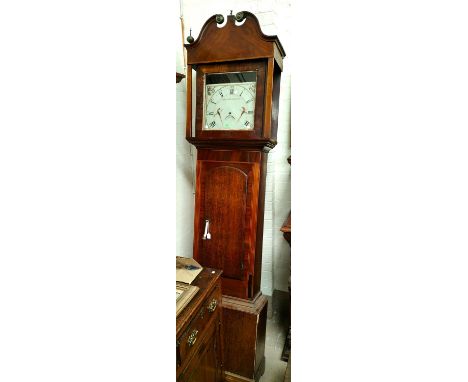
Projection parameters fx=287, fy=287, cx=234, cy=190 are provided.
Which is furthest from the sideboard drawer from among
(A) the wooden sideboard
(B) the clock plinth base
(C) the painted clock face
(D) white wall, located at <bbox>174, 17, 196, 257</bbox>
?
(C) the painted clock face

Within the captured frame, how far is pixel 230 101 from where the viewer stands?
1189 mm

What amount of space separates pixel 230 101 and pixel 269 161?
504 millimetres

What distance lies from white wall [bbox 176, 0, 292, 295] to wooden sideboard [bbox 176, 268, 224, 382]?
54cm

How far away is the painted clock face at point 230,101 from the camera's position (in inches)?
45.6

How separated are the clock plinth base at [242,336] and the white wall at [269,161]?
0.43 m

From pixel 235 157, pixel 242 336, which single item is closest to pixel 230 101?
pixel 235 157

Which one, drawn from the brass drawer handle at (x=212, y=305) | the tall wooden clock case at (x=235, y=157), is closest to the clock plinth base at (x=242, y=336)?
the tall wooden clock case at (x=235, y=157)

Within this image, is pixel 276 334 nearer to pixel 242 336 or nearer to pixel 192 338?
pixel 242 336

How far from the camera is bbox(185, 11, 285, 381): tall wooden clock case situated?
1122mm

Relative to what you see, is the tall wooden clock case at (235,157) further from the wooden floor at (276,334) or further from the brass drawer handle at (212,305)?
the brass drawer handle at (212,305)

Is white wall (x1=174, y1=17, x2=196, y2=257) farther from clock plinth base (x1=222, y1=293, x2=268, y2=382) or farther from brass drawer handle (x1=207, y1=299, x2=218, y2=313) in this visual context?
brass drawer handle (x1=207, y1=299, x2=218, y2=313)
